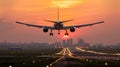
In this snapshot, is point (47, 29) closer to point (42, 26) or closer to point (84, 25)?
point (42, 26)

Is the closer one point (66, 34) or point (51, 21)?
point (51, 21)

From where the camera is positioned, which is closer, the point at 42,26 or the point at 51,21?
the point at 51,21

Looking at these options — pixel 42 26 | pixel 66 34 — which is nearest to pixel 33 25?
pixel 42 26

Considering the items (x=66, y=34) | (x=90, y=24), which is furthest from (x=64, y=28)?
(x=90, y=24)

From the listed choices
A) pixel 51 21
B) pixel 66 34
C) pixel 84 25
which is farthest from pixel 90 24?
pixel 51 21

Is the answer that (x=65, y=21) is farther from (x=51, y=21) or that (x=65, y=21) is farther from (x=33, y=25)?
(x=33, y=25)

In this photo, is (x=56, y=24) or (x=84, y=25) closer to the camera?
(x=56, y=24)

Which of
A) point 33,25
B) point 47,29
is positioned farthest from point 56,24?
point 33,25

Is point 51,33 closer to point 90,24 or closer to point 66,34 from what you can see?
point 66,34
